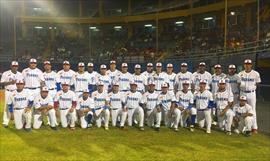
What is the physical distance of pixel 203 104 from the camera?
48.2 feet

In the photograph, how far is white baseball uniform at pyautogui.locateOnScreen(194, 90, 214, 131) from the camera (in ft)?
47.6

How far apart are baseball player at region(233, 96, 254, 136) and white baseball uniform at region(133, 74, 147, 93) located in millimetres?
3673

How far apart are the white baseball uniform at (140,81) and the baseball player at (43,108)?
142 inches

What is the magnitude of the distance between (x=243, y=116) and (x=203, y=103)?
58.3 inches

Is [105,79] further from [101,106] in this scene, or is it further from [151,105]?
[151,105]

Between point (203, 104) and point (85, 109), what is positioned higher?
point (203, 104)

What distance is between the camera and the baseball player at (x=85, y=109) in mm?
14562

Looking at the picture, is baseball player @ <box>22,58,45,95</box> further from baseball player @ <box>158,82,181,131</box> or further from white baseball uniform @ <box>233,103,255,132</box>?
white baseball uniform @ <box>233,103,255,132</box>

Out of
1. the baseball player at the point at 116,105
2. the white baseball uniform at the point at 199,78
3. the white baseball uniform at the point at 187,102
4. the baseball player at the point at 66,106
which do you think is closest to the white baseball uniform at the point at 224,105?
the white baseball uniform at the point at 187,102

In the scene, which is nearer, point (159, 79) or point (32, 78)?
point (32, 78)

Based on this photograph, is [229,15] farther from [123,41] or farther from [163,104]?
[163,104]

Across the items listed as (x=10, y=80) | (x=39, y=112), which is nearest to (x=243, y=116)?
(x=39, y=112)

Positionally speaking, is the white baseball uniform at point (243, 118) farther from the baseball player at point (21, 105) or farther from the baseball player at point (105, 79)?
the baseball player at point (21, 105)

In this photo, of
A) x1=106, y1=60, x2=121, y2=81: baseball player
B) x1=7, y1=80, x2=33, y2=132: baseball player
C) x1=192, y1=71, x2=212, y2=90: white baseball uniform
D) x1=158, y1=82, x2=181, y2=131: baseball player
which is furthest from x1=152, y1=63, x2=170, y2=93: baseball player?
x1=7, y1=80, x2=33, y2=132: baseball player
